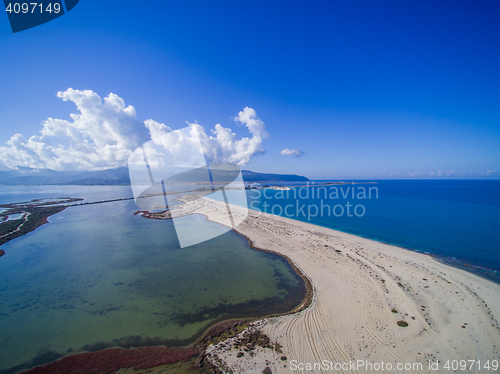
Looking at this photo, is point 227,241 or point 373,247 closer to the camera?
point 373,247

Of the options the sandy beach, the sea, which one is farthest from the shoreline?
the sea

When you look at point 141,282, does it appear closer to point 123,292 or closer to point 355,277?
point 123,292

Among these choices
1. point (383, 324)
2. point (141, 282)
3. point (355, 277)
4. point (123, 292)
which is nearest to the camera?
point (383, 324)

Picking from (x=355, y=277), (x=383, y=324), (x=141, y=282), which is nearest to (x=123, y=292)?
(x=141, y=282)

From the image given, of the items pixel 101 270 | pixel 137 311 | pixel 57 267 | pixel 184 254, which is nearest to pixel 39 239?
pixel 57 267

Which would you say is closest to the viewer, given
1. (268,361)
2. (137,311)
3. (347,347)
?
(268,361)

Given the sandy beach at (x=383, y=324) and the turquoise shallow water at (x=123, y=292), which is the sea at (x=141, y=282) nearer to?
the turquoise shallow water at (x=123, y=292)

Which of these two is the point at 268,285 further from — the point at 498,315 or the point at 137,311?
the point at 498,315
